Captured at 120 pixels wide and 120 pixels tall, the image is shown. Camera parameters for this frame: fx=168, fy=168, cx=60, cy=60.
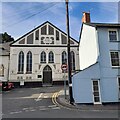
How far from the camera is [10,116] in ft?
32.8

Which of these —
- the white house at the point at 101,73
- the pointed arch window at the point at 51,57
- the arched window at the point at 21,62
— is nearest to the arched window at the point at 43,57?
the pointed arch window at the point at 51,57

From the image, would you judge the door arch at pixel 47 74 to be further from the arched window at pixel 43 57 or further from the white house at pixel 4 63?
the white house at pixel 4 63

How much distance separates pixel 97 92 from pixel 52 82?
16.5 metres

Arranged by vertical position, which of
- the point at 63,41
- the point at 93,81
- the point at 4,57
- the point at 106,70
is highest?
the point at 63,41

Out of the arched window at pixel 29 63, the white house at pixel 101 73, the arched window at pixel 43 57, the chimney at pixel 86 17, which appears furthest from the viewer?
the arched window at pixel 43 57

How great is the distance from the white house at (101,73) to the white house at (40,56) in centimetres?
1474

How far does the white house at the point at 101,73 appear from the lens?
14562mm

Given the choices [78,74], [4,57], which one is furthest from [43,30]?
[78,74]

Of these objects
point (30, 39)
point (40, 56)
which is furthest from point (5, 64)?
point (40, 56)

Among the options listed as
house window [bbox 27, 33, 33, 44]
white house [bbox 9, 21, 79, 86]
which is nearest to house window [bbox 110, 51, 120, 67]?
white house [bbox 9, 21, 79, 86]

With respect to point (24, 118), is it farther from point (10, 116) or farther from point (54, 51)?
point (54, 51)

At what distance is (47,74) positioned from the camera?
31047 millimetres

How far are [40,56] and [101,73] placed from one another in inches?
697

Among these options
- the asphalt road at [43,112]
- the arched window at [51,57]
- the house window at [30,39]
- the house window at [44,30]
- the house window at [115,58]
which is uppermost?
the house window at [44,30]
